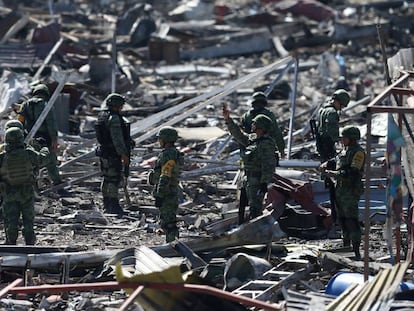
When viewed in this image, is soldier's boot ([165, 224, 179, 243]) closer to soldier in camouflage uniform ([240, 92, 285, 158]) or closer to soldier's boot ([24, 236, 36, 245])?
soldier's boot ([24, 236, 36, 245])

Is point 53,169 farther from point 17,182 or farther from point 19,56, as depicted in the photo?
point 19,56

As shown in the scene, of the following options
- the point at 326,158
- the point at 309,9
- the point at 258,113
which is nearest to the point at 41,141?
the point at 258,113

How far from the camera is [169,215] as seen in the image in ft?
45.7

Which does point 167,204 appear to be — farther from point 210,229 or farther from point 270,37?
point 270,37

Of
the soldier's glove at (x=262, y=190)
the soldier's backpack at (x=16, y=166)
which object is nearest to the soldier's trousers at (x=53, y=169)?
the soldier's glove at (x=262, y=190)

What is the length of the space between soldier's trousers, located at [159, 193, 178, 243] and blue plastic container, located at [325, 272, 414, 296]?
3112mm

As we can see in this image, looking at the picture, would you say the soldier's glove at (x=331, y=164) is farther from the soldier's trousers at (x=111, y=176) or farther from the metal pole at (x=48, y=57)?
the metal pole at (x=48, y=57)

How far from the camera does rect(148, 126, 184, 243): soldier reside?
13531 mm

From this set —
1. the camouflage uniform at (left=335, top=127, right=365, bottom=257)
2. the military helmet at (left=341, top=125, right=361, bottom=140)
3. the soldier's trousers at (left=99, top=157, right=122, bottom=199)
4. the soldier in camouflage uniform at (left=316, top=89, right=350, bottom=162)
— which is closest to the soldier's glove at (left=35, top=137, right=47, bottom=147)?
the soldier's trousers at (left=99, top=157, right=122, bottom=199)

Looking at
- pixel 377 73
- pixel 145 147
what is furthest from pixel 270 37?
pixel 145 147

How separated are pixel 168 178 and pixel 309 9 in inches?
1112

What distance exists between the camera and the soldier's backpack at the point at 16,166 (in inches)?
512

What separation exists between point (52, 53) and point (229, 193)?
38.7ft

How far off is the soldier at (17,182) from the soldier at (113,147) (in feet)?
8.13
